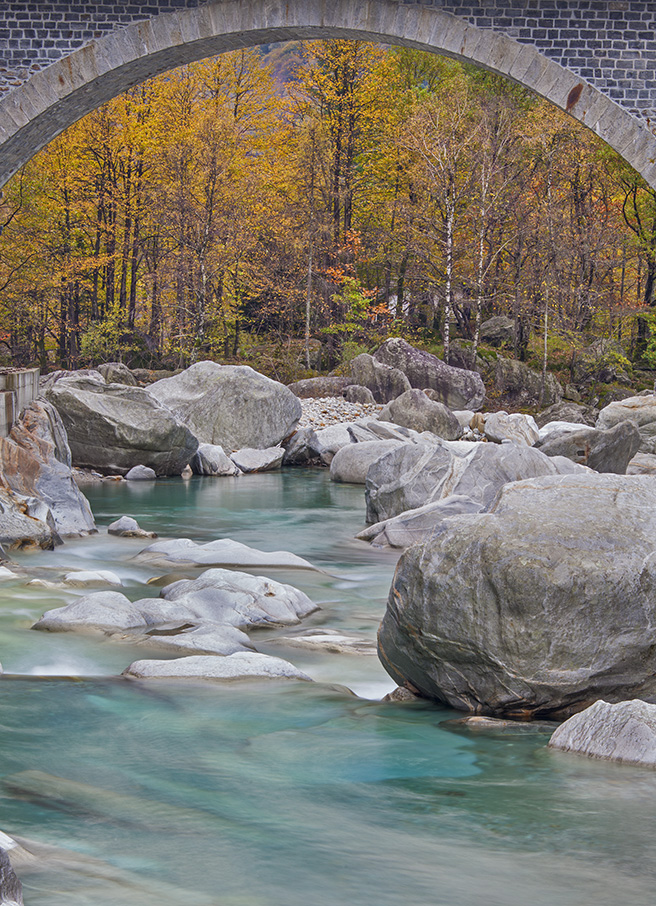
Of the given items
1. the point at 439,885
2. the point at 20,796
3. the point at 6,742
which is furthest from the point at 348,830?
the point at 6,742

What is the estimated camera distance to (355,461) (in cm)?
1436

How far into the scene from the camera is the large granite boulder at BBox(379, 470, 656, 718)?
4.04 metres

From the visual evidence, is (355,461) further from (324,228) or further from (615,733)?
(324,228)

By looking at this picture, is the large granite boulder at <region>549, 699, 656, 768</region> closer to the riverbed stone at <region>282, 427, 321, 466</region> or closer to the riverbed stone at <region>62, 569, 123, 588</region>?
the riverbed stone at <region>62, 569, 123, 588</region>

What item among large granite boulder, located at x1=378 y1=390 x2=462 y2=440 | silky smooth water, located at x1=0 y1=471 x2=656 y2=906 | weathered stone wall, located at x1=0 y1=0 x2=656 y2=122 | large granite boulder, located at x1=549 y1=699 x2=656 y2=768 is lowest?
silky smooth water, located at x1=0 y1=471 x2=656 y2=906

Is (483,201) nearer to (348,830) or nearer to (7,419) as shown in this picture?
(7,419)

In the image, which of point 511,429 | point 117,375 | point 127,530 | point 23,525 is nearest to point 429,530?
point 127,530

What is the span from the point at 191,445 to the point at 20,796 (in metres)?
11.1

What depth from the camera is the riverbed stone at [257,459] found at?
15.4 meters

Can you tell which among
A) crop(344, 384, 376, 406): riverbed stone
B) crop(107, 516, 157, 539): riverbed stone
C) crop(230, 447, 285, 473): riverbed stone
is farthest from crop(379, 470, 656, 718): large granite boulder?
crop(344, 384, 376, 406): riverbed stone

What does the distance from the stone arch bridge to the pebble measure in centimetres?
735

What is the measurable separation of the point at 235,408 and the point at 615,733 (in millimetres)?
12712

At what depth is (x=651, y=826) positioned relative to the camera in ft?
10.8

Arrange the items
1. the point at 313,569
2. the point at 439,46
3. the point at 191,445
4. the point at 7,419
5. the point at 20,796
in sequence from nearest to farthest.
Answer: the point at 20,796 → the point at 313,569 → the point at 7,419 → the point at 439,46 → the point at 191,445
